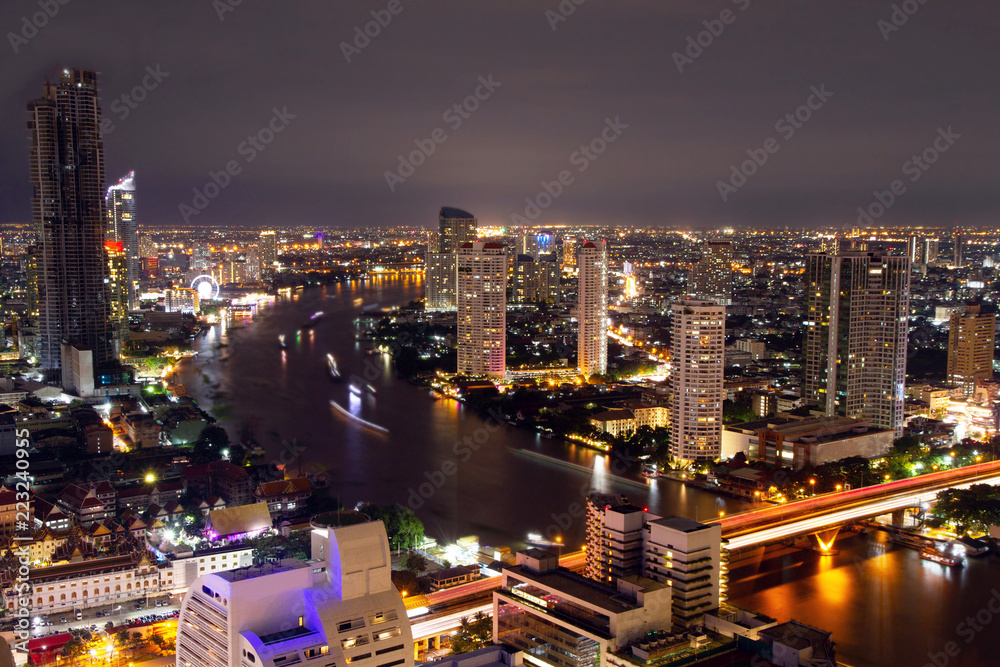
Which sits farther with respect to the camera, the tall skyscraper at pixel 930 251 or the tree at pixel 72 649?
the tall skyscraper at pixel 930 251

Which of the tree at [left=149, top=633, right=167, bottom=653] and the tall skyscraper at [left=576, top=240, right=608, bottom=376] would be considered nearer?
the tree at [left=149, top=633, right=167, bottom=653]

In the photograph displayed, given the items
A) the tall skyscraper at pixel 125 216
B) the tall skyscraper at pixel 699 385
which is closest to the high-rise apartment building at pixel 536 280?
the tall skyscraper at pixel 125 216

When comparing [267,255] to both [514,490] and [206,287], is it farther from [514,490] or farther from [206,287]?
[514,490]

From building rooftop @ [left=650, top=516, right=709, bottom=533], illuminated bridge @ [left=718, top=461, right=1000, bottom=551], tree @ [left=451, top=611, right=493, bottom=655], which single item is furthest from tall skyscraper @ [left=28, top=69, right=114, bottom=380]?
building rooftop @ [left=650, top=516, right=709, bottom=533]

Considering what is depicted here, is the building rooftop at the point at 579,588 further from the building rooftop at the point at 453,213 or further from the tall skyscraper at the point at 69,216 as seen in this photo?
the building rooftop at the point at 453,213

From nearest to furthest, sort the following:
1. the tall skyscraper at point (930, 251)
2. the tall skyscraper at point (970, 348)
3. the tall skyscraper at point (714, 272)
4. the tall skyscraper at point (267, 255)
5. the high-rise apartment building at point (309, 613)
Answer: the high-rise apartment building at point (309, 613) → the tall skyscraper at point (970, 348) → the tall skyscraper at point (714, 272) → the tall skyscraper at point (930, 251) → the tall skyscraper at point (267, 255)

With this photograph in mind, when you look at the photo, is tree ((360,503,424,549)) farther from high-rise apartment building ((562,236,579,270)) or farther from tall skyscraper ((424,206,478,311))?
high-rise apartment building ((562,236,579,270))

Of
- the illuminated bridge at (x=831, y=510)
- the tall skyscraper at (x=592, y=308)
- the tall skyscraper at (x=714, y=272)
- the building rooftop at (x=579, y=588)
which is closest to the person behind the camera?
the building rooftop at (x=579, y=588)

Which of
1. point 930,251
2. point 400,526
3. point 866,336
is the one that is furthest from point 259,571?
point 930,251
